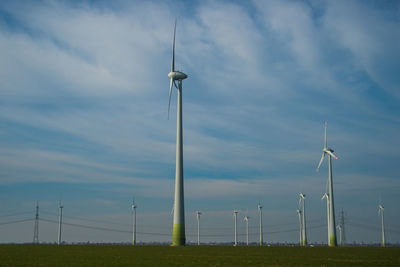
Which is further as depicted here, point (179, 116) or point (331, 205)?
→ point (331, 205)

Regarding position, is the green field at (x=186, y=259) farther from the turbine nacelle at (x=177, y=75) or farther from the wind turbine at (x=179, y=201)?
the turbine nacelle at (x=177, y=75)

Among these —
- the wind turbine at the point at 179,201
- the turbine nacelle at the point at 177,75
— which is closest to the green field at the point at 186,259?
the wind turbine at the point at 179,201

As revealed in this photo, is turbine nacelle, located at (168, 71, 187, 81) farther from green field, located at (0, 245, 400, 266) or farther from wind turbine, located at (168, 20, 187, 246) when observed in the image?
green field, located at (0, 245, 400, 266)

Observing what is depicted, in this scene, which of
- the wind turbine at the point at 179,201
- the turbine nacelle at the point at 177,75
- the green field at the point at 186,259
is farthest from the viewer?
the turbine nacelle at the point at 177,75

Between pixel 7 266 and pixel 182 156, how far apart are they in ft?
188

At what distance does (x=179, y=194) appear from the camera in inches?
3462

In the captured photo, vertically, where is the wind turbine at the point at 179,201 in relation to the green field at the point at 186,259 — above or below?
above

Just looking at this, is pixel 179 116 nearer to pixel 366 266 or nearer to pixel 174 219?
pixel 174 219

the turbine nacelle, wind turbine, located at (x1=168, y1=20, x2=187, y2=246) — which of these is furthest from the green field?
the turbine nacelle

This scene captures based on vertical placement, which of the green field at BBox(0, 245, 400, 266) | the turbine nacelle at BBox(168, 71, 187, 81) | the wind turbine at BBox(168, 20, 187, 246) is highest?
the turbine nacelle at BBox(168, 71, 187, 81)

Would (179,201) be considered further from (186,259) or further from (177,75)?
(186,259)

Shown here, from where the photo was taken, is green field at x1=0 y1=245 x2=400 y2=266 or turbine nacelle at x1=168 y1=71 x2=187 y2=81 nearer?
green field at x1=0 y1=245 x2=400 y2=266

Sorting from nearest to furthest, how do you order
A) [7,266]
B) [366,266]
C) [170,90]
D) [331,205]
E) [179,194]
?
[7,266]
[366,266]
[179,194]
[170,90]
[331,205]

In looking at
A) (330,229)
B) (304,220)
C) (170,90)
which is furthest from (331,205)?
(170,90)
